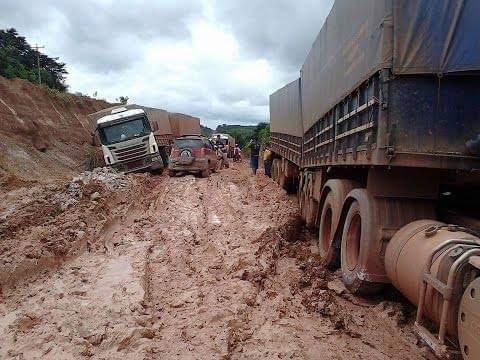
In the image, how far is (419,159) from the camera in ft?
13.4

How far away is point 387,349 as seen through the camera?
163 inches

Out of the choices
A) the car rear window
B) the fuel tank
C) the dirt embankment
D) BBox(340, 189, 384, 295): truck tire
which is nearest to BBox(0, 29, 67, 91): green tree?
the dirt embankment

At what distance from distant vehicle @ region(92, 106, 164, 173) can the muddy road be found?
8234mm

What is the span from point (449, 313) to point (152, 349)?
243 cm

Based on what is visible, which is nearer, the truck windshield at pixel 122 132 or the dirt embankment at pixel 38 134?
the truck windshield at pixel 122 132

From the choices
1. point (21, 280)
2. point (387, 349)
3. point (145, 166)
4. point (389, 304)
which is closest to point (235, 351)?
point (387, 349)

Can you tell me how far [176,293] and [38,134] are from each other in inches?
859

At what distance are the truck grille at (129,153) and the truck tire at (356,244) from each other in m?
14.3

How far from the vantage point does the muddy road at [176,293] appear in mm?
4227

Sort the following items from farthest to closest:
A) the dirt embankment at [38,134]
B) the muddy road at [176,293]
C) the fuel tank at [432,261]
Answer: the dirt embankment at [38,134], the muddy road at [176,293], the fuel tank at [432,261]

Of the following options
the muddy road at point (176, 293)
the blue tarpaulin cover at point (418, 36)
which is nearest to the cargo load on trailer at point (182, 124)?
the muddy road at point (176, 293)

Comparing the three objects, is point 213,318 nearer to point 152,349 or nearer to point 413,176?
point 152,349

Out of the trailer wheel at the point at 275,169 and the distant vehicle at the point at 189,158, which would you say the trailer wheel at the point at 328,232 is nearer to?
the trailer wheel at the point at 275,169

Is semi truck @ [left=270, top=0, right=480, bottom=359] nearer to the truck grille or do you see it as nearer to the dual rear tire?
the dual rear tire
